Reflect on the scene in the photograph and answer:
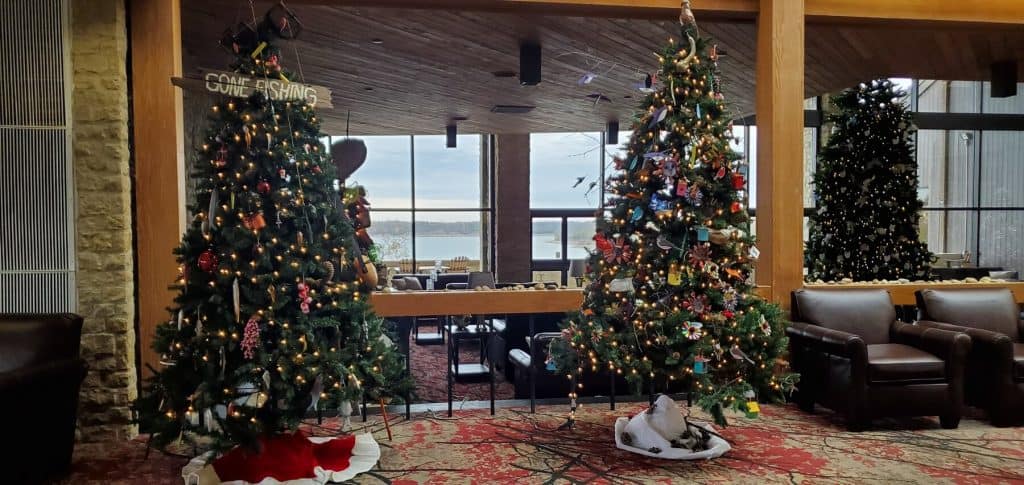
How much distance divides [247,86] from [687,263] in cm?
238

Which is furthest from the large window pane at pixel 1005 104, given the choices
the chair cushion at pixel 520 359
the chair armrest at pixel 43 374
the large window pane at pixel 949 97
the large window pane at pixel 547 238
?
the chair armrest at pixel 43 374

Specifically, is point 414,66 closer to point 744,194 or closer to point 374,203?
point 744,194

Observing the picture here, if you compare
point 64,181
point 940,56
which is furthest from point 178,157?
point 940,56

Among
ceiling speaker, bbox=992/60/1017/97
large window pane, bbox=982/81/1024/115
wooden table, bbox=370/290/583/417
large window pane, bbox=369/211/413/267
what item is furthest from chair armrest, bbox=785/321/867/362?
large window pane, bbox=982/81/1024/115

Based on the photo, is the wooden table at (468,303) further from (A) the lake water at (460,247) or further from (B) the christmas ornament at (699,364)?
(A) the lake water at (460,247)

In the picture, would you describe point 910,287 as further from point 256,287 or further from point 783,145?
point 256,287

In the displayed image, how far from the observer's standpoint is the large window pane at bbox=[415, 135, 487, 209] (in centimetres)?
1314

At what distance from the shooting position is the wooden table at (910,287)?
4969mm

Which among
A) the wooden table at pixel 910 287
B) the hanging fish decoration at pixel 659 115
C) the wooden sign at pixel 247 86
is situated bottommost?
the wooden table at pixel 910 287

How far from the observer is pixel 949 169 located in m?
13.0

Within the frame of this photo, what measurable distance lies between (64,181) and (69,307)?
73 centimetres

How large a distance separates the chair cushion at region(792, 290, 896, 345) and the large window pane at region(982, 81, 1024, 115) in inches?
393

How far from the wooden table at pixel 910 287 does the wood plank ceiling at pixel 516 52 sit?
194 cm

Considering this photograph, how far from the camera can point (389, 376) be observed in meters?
3.58
